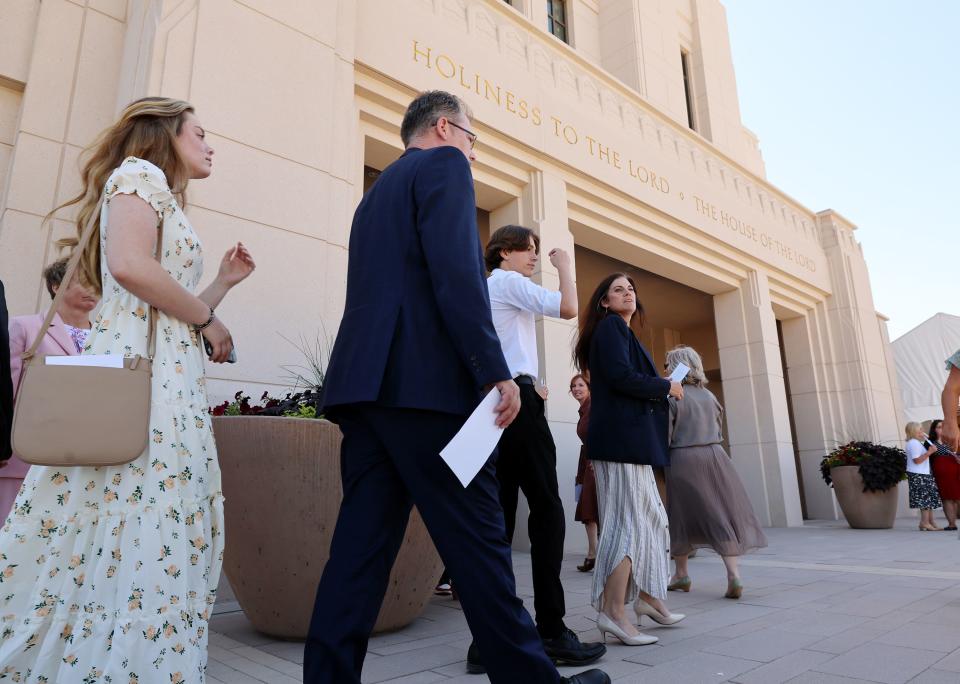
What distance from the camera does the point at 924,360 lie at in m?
17.9

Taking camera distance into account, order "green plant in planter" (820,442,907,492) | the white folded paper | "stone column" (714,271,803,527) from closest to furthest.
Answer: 1. the white folded paper
2. "green plant in planter" (820,442,907,492)
3. "stone column" (714,271,803,527)

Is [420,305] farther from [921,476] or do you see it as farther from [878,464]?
[921,476]

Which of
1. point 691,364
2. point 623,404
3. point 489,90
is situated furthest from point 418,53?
point 623,404

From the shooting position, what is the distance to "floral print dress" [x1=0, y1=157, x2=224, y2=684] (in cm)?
160

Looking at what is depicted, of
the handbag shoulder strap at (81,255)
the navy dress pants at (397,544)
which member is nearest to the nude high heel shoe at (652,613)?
the navy dress pants at (397,544)

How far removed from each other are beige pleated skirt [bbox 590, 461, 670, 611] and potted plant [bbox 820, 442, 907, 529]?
7771mm

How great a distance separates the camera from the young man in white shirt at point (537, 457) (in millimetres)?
2602

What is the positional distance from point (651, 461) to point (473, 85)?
516cm

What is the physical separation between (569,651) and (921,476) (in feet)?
29.9

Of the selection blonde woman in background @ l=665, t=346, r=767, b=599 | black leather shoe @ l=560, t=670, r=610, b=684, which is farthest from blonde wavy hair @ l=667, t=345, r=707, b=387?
black leather shoe @ l=560, t=670, r=610, b=684

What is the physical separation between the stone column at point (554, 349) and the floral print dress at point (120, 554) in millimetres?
5052

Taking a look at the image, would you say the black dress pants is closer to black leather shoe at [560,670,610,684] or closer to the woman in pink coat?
black leather shoe at [560,670,610,684]

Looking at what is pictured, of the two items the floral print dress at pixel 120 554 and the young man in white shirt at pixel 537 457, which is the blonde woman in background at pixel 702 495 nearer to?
the young man in white shirt at pixel 537 457

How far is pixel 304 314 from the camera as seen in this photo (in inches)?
186
